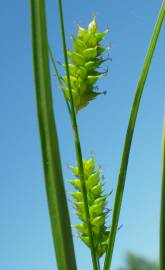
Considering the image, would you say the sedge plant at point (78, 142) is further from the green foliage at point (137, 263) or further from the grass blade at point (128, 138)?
the green foliage at point (137, 263)

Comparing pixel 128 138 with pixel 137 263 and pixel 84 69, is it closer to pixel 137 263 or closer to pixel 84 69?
pixel 84 69

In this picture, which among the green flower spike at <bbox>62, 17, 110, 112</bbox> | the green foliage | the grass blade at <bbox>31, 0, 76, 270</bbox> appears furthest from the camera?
the green foliage

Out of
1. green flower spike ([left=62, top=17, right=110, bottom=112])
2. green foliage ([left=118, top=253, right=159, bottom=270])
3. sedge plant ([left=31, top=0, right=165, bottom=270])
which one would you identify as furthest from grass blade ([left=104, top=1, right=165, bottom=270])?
green foliage ([left=118, top=253, right=159, bottom=270])

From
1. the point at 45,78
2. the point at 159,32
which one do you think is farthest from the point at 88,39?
the point at 45,78

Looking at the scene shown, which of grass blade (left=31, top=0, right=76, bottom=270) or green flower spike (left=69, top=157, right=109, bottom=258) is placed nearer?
grass blade (left=31, top=0, right=76, bottom=270)

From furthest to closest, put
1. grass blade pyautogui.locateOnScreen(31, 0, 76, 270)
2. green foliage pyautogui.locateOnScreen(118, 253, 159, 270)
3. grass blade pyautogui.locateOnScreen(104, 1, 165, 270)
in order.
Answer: green foliage pyautogui.locateOnScreen(118, 253, 159, 270) → grass blade pyautogui.locateOnScreen(104, 1, 165, 270) → grass blade pyautogui.locateOnScreen(31, 0, 76, 270)

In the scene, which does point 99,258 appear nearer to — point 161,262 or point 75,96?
point 161,262

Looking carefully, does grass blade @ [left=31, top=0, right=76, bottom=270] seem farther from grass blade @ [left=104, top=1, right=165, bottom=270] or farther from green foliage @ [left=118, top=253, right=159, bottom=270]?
green foliage @ [left=118, top=253, right=159, bottom=270]
